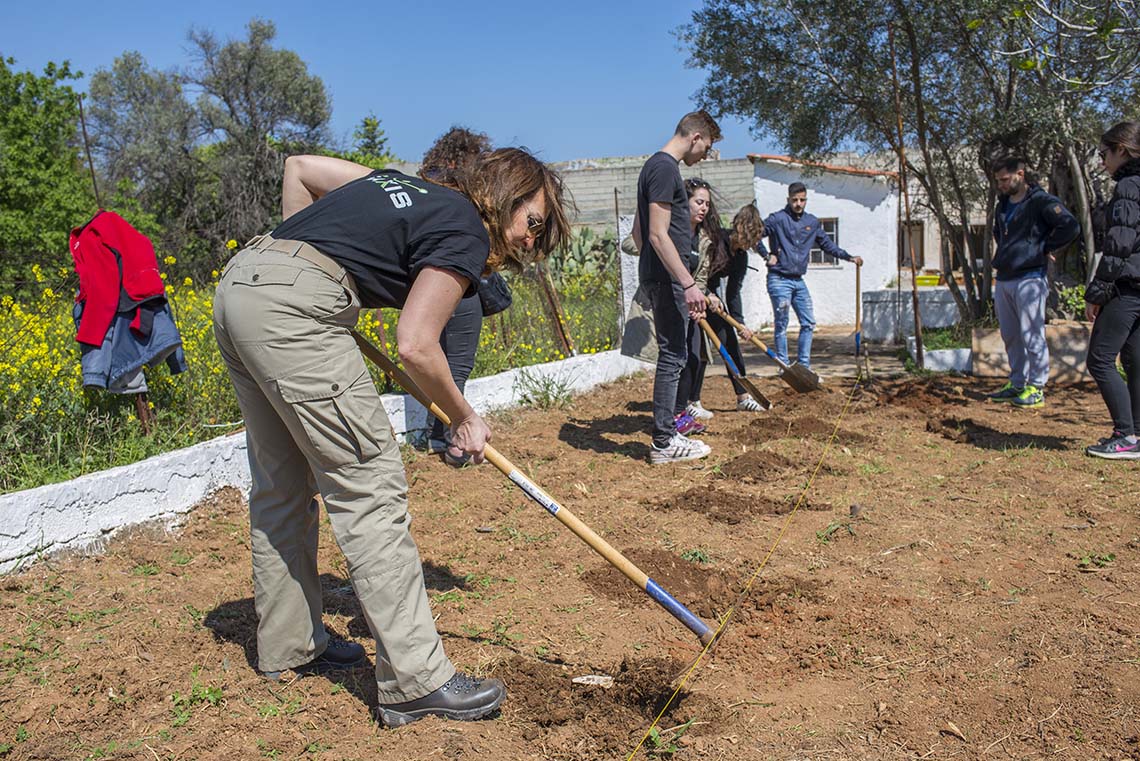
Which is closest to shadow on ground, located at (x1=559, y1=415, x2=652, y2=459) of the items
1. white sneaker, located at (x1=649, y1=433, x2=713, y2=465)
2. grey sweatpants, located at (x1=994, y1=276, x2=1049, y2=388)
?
white sneaker, located at (x1=649, y1=433, x2=713, y2=465)

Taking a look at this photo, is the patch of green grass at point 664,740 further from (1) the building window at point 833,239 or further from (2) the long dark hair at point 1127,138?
(1) the building window at point 833,239

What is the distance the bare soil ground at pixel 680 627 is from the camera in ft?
9.00

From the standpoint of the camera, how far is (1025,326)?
7.26 meters

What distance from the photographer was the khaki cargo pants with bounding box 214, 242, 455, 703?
2.52m

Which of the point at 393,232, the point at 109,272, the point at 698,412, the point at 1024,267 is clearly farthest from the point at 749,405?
the point at 393,232

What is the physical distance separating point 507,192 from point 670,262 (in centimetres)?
278

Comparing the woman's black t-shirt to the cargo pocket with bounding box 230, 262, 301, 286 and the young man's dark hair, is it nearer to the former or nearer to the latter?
the cargo pocket with bounding box 230, 262, 301, 286

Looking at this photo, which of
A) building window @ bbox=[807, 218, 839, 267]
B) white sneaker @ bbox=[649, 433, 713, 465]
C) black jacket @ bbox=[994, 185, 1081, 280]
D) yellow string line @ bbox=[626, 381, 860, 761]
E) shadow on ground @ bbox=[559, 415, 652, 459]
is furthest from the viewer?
building window @ bbox=[807, 218, 839, 267]

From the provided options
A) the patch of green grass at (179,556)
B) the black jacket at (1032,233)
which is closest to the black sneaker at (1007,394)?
the black jacket at (1032,233)

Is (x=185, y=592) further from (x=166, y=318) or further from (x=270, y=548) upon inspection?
(x=166, y=318)

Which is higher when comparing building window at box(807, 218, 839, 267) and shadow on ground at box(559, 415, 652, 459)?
building window at box(807, 218, 839, 267)

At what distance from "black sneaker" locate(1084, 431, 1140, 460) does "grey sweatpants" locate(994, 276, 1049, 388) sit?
5.96 ft

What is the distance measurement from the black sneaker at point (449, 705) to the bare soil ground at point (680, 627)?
5 centimetres

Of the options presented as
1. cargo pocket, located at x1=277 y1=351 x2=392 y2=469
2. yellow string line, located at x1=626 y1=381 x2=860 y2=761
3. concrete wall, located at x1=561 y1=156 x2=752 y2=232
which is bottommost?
yellow string line, located at x1=626 y1=381 x2=860 y2=761
